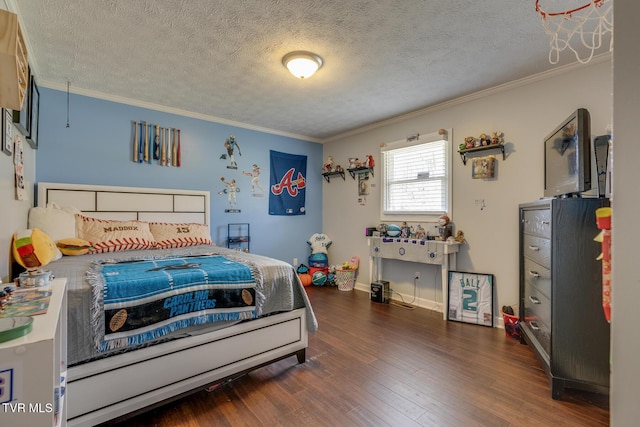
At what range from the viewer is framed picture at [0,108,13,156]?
172 cm

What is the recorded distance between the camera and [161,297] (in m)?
1.67

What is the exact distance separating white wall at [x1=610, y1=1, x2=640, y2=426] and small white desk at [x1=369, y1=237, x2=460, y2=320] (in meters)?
2.78

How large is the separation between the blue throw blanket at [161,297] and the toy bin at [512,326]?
2.43 metres

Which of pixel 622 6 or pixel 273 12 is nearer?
pixel 622 6

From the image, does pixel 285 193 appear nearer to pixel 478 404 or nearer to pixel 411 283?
pixel 411 283

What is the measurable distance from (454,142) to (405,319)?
84.7 inches

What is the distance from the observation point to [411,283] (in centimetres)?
390

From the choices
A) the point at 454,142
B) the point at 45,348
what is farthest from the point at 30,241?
the point at 454,142

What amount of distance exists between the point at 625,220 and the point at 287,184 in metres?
4.44

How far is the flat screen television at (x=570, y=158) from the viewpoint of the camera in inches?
67.9

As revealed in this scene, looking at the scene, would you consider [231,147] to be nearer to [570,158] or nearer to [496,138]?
[496,138]

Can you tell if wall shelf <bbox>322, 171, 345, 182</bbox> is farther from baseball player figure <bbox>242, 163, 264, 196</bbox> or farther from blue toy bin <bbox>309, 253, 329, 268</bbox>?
blue toy bin <bbox>309, 253, 329, 268</bbox>

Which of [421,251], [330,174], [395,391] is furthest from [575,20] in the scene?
[330,174]

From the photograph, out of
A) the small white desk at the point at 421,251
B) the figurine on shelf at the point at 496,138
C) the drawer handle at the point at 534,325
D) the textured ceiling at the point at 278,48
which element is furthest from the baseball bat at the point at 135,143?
the drawer handle at the point at 534,325
